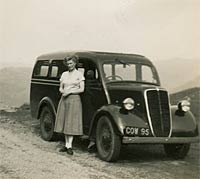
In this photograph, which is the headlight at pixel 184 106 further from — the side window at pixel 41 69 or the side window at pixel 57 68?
the side window at pixel 41 69

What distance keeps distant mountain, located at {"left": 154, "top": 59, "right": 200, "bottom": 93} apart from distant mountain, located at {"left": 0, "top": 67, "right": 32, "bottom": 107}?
2.47 feet

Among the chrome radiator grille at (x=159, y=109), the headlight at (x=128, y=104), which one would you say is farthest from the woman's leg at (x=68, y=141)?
the chrome radiator grille at (x=159, y=109)

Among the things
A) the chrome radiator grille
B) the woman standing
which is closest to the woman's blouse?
the woman standing

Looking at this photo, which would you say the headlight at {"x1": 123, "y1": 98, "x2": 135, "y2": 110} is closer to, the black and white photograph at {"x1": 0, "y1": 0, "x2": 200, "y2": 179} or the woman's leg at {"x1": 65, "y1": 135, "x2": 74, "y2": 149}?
the black and white photograph at {"x1": 0, "y1": 0, "x2": 200, "y2": 179}

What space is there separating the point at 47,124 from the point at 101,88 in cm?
42

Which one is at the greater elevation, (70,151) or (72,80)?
(72,80)

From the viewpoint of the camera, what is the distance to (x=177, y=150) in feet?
11.3

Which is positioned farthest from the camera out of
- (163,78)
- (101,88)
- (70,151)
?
(101,88)

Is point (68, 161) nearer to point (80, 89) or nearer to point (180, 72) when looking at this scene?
point (80, 89)

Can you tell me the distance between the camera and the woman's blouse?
3.31 meters

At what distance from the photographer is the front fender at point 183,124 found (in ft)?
11.2

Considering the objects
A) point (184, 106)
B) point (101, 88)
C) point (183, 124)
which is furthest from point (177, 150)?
point (101, 88)

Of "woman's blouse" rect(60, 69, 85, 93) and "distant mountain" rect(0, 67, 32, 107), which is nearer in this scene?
"distant mountain" rect(0, 67, 32, 107)

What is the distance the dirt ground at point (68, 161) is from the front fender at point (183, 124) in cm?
13
